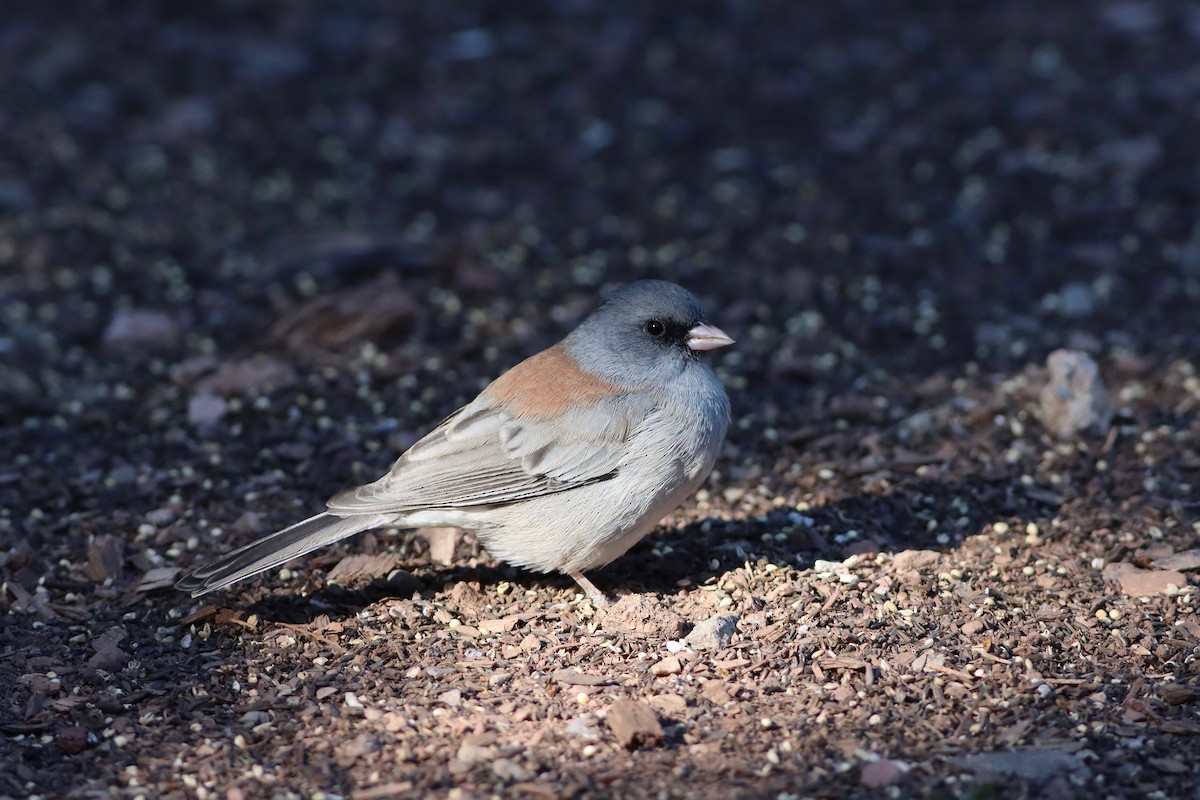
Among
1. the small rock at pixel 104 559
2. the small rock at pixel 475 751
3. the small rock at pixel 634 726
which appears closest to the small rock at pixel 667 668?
the small rock at pixel 634 726

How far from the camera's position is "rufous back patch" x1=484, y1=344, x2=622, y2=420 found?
159 inches

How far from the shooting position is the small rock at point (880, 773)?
9.71ft

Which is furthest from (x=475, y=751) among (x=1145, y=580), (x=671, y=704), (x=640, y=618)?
(x=1145, y=580)

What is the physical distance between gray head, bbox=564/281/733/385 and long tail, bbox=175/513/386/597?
869 millimetres

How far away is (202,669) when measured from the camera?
3.64 meters

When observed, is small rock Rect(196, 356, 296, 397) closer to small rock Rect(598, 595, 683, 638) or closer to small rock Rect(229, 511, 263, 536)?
small rock Rect(229, 511, 263, 536)

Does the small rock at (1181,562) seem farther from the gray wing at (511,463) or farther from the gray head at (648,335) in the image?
the gray wing at (511,463)

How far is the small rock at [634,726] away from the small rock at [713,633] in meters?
0.42

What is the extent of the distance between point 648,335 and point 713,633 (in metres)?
1.00

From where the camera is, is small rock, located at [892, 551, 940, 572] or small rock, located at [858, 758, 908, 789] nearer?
small rock, located at [858, 758, 908, 789]

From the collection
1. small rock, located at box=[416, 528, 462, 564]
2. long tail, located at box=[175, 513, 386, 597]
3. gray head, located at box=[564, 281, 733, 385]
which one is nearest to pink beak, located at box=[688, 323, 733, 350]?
gray head, located at box=[564, 281, 733, 385]

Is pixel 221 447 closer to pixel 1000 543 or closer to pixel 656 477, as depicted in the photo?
pixel 656 477

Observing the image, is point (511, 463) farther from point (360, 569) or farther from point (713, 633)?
point (713, 633)

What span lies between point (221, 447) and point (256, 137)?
11.9ft
